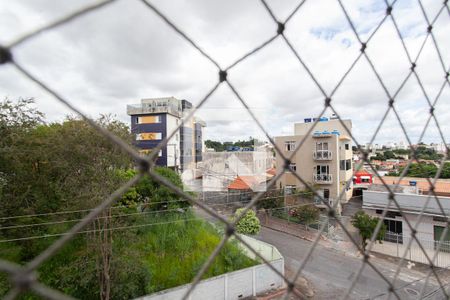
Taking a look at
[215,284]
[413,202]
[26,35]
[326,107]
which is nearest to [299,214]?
[413,202]

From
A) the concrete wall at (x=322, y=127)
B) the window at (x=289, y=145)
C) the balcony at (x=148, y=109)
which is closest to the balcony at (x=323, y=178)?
the window at (x=289, y=145)

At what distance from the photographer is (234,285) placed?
135 inches

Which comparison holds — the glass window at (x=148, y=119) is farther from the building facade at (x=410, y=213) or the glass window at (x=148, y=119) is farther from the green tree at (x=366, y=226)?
the green tree at (x=366, y=226)

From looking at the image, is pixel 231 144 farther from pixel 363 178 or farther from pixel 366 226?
pixel 366 226

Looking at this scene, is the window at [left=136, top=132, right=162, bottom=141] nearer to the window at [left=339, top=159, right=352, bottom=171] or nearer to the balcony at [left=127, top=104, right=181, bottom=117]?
the balcony at [left=127, top=104, right=181, bottom=117]

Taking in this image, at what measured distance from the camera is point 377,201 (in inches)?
199

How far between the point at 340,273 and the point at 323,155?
363 cm

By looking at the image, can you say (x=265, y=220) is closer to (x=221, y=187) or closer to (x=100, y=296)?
Result: (x=221, y=187)

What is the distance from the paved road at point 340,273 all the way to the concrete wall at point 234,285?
550mm

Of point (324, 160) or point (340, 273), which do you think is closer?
point (340, 273)

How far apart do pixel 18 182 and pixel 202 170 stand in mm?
5880

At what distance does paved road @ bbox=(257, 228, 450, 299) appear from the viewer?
11.6 feet

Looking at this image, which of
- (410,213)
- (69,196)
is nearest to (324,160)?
(410,213)

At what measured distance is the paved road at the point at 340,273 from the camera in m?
3.55
